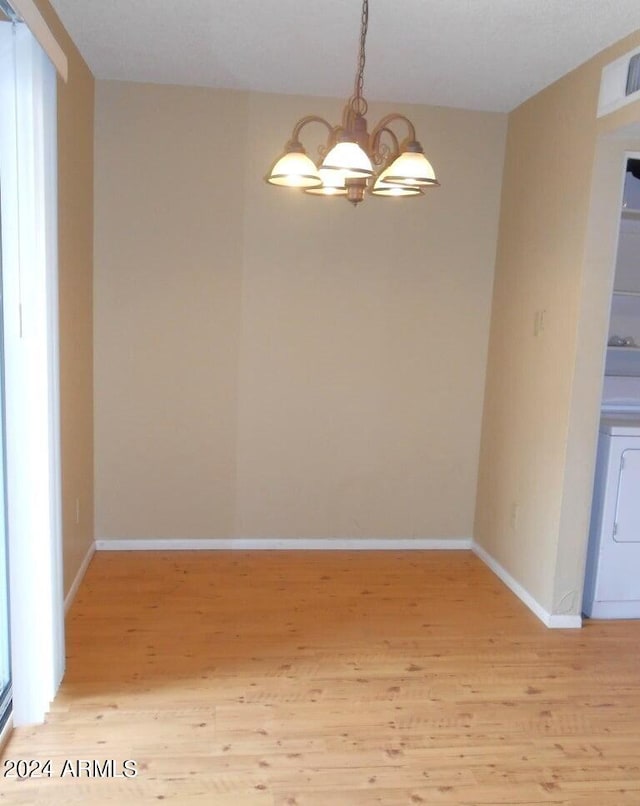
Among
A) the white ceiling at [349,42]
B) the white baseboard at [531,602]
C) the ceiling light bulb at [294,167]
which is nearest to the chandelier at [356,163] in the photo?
the ceiling light bulb at [294,167]

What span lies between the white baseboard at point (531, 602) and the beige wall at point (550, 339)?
0.11ft

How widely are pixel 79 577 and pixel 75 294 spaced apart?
1460 mm

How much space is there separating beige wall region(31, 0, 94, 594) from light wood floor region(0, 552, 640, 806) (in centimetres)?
42

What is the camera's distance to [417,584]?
12.5ft

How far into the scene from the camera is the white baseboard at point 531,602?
333cm

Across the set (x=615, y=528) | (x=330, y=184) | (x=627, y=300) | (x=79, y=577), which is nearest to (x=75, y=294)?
(x=79, y=577)

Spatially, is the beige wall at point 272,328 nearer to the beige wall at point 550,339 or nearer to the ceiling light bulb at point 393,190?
the beige wall at point 550,339

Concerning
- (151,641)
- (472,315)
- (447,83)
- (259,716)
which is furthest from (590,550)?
(447,83)

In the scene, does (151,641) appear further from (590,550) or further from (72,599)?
(590,550)

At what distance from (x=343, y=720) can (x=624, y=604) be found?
1.73 meters

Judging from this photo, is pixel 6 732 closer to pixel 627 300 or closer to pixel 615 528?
pixel 615 528

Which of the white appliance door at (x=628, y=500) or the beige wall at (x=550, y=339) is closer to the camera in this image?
the beige wall at (x=550, y=339)

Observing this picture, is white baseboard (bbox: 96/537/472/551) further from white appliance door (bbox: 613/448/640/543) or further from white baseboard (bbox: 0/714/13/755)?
white baseboard (bbox: 0/714/13/755)

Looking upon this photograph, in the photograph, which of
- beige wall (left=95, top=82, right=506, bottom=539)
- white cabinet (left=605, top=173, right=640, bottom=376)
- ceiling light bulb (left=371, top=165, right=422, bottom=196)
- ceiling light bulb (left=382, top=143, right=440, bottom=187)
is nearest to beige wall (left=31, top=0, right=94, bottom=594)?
beige wall (left=95, top=82, right=506, bottom=539)
